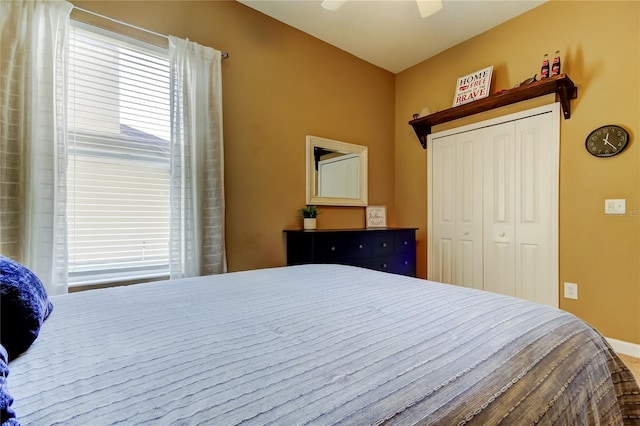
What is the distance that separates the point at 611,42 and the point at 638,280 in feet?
5.68

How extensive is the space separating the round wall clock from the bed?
196cm

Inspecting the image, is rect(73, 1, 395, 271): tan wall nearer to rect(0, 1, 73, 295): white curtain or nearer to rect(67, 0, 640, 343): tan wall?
rect(67, 0, 640, 343): tan wall

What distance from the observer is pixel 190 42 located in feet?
7.29

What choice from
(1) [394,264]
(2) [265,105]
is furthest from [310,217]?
(2) [265,105]

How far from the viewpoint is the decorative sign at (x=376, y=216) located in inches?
136

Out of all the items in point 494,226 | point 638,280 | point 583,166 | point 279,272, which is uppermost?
point 583,166

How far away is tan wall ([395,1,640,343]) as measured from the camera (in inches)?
83.4

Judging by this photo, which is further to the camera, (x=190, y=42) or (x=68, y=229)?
(x=190, y=42)

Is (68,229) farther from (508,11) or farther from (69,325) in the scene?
(508,11)

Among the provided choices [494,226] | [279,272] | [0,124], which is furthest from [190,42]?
[494,226]

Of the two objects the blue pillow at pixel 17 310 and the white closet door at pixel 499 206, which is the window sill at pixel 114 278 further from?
the white closet door at pixel 499 206

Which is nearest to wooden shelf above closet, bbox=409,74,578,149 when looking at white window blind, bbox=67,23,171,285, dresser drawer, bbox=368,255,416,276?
dresser drawer, bbox=368,255,416,276

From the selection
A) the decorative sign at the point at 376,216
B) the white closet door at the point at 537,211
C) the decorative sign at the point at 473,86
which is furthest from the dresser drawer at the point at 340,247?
the decorative sign at the point at 473,86

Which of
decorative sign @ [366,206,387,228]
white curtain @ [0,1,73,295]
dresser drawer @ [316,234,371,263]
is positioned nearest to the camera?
white curtain @ [0,1,73,295]
